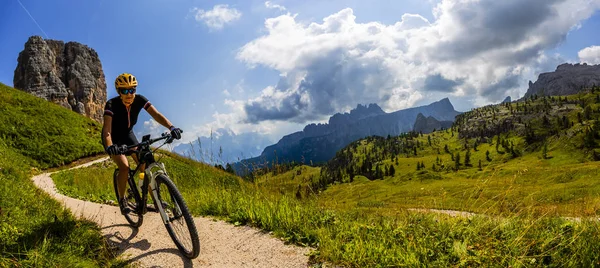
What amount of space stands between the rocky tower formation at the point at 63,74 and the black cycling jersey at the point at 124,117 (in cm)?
16035

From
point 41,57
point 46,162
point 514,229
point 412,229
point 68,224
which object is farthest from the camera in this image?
point 41,57

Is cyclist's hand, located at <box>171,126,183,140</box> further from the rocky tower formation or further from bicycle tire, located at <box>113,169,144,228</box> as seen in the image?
the rocky tower formation

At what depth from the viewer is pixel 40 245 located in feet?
18.8

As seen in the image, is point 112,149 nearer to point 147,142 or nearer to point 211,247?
point 147,142

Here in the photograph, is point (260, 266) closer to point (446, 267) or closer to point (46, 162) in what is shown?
point (446, 267)

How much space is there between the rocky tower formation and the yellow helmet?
528ft

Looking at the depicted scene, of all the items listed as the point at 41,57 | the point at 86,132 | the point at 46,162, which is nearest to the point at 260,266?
the point at 46,162

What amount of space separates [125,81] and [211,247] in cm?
410

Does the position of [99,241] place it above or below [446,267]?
above

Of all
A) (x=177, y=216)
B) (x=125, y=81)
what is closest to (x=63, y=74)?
(x=125, y=81)

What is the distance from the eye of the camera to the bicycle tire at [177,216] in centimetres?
605

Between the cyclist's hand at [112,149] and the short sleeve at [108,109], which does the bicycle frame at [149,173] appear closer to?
the cyclist's hand at [112,149]

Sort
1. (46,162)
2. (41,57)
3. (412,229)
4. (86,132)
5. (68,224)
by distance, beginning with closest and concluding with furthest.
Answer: (412,229)
(68,224)
(46,162)
(86,132)
(41,57)

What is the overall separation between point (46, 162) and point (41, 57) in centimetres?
15659
